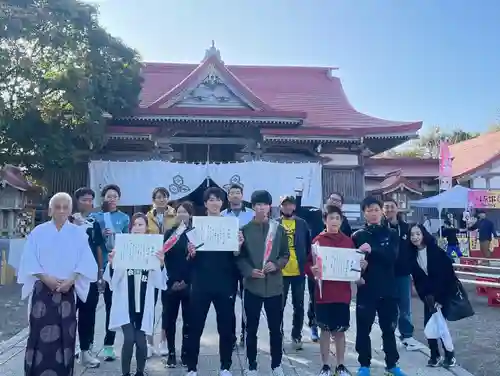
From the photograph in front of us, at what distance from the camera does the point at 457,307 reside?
4.46 metres

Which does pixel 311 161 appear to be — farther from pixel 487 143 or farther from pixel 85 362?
pixel 487 143

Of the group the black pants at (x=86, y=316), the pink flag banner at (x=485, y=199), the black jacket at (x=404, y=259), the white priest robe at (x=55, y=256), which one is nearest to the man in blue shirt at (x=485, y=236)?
the pink flag banner at (x=485, y=199)

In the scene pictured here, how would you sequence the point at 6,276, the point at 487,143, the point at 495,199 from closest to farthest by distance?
the point at 6,276 < the point at 495,199 < the point at 487,143

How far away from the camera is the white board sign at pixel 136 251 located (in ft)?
13.0

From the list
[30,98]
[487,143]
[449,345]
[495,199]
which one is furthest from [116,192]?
[487,143]

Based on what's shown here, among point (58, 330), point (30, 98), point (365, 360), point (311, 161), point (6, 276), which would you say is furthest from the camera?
point (311, 161)

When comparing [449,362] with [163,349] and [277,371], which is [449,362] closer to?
[277,371]

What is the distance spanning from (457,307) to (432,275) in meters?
0.35

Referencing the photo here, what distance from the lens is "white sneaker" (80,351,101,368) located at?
176 inches

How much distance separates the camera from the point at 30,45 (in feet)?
32.2

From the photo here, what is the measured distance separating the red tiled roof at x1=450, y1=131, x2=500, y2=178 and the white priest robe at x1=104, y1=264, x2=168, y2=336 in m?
17.3

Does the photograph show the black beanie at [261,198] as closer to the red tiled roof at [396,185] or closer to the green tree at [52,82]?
the green tree at [52,82]

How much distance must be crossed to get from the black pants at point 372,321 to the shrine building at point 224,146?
7229 millimetres

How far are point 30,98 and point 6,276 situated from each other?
3.93m
